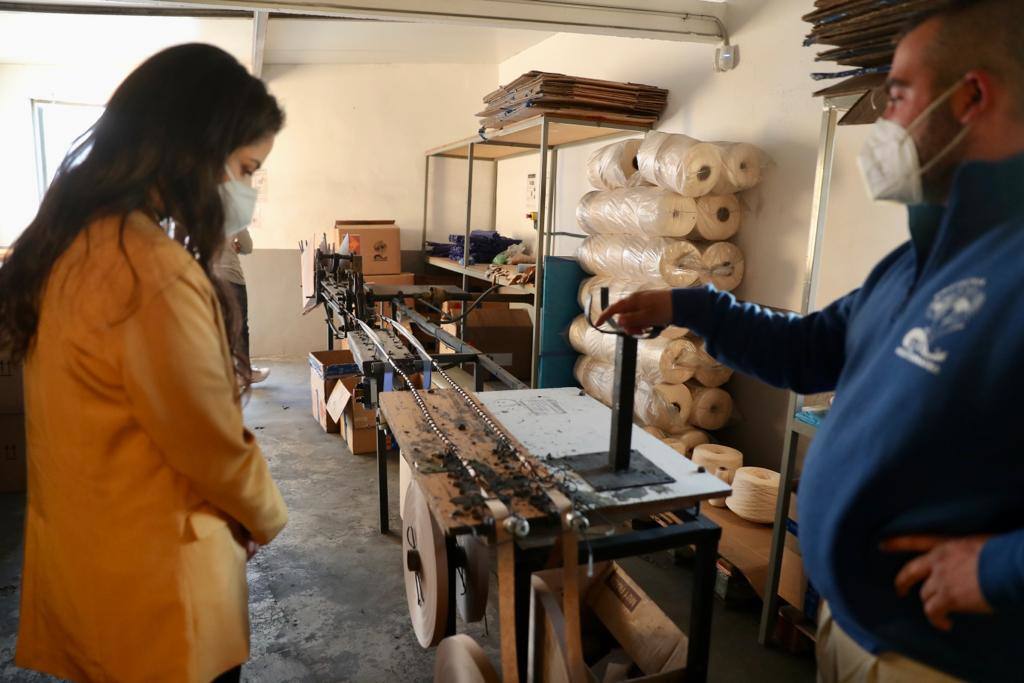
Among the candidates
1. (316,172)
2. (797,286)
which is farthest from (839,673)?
(316,172)

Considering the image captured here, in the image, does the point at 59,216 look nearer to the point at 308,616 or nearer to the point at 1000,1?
the point at 1000,1

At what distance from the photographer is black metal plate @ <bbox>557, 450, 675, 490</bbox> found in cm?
142

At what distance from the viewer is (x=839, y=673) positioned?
3.27 feet

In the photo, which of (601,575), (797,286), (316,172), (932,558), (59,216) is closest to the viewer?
(932,558)

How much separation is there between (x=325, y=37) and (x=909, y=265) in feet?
16.4

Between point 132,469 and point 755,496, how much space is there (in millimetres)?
2173

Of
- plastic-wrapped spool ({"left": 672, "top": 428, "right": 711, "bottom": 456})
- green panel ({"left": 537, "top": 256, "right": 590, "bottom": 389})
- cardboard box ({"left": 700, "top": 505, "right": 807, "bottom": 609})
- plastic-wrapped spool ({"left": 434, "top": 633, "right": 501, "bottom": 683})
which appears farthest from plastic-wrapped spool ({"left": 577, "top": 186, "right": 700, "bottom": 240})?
plastic-wrapped spool ({"left": 434, "top": 633, "right": 501, "bottom": 683})

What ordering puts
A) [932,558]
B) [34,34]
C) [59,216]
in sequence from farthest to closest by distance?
[34,34], [59,216], [932,558]

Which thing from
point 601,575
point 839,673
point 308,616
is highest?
point 839,673

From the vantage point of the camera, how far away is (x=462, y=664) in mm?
1551

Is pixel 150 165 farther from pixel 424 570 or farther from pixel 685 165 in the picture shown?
A: pixel 685 165

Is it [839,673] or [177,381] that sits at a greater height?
[177,381]

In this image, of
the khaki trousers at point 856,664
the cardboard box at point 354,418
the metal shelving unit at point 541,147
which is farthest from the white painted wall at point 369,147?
the khaki trousers at point 856,664

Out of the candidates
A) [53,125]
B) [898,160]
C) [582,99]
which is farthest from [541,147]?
[53,125]
